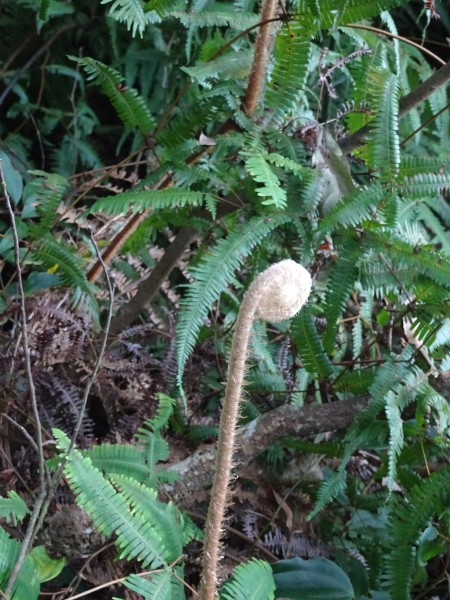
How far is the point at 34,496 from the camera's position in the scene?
1.33 meters

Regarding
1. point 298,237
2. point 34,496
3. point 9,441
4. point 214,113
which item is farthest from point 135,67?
point 34,496

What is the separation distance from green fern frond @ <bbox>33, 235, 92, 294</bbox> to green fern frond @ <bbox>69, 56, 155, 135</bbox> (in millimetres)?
310

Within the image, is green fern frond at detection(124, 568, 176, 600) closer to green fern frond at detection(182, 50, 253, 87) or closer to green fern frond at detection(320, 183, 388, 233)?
green fern frond at detection(320, 183, 388, 233)

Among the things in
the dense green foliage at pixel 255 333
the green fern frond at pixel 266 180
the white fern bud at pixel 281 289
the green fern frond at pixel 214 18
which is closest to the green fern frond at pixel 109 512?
the dense green foliage at pixel 255 333

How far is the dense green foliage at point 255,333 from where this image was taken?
4.02ft

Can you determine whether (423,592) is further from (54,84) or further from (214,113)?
(54,84)

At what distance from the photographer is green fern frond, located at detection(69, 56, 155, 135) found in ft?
4.43

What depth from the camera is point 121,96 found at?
138 centimetres

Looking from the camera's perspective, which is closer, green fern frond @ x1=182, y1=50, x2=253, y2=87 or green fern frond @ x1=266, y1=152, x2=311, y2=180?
green fern frond @ x1=266, y1=152, x2=311, y2=180

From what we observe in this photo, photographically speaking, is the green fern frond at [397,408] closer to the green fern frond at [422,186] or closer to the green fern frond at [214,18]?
the green fern frond at [422,186]

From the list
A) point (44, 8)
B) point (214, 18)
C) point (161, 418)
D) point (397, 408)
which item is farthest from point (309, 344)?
point (44, 8)

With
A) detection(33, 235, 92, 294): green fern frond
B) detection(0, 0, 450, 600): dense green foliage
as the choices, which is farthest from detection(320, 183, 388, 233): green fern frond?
detection(33, 235, 92, 294): green fern frond

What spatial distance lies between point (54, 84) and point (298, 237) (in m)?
1.42

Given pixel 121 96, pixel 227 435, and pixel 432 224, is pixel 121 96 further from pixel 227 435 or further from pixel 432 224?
pixel 432 224
